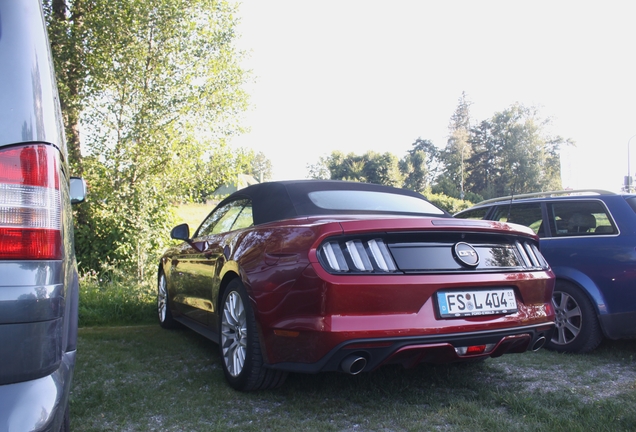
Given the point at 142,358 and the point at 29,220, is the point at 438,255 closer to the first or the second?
the point at 29,220

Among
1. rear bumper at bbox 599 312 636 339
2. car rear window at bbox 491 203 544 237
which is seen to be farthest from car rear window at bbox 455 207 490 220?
rear bumper at bbox 599 312 636 339

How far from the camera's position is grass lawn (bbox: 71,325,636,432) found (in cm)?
298

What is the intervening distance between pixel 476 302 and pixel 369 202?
1.24m

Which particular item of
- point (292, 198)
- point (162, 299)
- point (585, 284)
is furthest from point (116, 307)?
point (585, 284)

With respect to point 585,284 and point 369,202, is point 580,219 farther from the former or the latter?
point 369,202

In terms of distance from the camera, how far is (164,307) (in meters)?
5.99

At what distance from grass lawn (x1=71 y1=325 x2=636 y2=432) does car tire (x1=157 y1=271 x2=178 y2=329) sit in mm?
1166

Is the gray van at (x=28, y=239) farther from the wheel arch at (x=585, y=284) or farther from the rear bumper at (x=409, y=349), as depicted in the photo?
the wheel arch at (x=585, y=284)

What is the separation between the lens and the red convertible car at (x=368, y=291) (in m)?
2.84

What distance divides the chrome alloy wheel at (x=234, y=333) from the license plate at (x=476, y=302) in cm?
128

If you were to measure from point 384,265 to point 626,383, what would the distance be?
7.15 ft

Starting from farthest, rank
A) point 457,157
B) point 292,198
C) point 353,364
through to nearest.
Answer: point 457,157 → point 292,198 → point 353,364

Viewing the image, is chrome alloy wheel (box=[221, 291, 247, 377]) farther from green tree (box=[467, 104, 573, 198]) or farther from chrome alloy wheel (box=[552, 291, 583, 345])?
green tree (box=[467, 104, 573, 198])

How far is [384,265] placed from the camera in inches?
116
